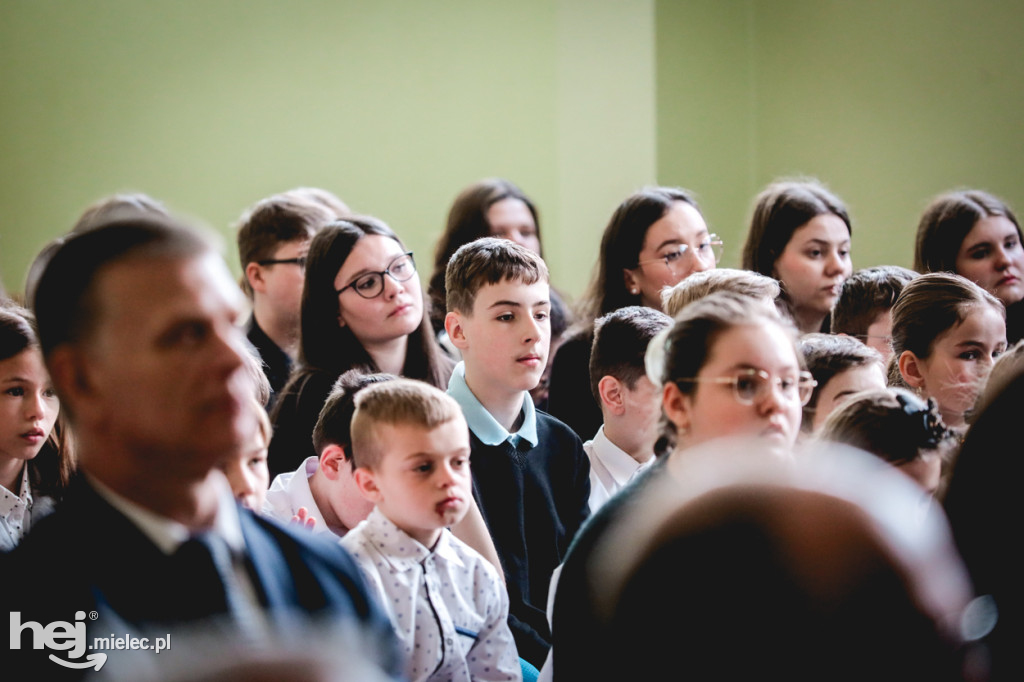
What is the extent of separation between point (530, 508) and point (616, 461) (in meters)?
0.28

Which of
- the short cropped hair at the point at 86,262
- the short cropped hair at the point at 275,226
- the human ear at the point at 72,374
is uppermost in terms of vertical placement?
the short cropped hair at the point at 86,262

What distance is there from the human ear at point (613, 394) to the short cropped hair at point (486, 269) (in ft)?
1.04

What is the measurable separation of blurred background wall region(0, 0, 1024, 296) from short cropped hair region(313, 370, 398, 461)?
3.02 m

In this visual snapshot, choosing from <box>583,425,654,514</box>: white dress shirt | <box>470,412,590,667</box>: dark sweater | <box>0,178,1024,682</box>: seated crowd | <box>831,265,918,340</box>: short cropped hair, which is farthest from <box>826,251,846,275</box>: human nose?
<box>470,412,590,667</box>: dark sweater

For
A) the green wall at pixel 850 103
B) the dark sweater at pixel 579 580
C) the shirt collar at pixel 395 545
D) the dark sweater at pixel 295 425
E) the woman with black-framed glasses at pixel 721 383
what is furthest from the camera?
the green wall at pixel 850 103

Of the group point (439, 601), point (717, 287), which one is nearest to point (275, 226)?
point (717, 287)

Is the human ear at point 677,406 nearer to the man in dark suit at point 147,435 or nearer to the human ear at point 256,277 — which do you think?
the man in dark suit at point 147,435

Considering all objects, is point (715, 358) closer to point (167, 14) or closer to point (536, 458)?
point (536, 458)

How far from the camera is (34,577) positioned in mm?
1052

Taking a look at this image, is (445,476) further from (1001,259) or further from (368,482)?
(1001,259)

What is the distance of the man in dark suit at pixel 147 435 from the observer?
3.52ft

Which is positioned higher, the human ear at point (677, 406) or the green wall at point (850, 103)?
the green wall at point (850, 103)

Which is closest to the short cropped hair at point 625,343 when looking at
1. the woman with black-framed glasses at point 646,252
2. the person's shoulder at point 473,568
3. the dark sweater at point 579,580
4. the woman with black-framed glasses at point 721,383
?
the woman with black-framed glasses at point 646,252

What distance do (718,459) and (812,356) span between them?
175 centimetres
